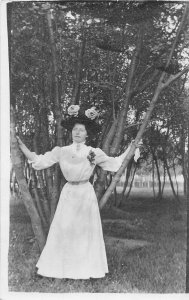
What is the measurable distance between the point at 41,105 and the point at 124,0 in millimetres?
1080

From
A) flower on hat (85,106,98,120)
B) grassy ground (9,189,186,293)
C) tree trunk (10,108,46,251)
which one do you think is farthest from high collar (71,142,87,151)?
grassy ground (9,189,186,293)

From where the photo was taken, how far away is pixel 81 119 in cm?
365

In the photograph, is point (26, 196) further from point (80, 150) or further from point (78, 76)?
point (78, 76)


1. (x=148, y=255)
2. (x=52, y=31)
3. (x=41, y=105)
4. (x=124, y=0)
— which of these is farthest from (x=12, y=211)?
(x=124, y=0)

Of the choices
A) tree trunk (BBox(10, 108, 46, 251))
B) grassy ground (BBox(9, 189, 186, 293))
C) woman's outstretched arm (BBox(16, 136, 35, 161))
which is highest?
woman's outstretched arm (BBox(16, 136, 35, 161))

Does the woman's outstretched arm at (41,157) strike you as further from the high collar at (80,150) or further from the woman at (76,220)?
the high collar at (80,150)

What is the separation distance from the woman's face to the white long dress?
0.39 feet

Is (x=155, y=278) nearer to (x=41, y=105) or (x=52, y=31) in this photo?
(x=41, y=105)

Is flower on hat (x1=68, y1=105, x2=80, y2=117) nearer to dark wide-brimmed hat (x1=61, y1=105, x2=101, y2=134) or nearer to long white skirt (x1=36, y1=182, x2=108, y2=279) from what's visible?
dark wide-brimmed hat (x1=61, y1=105, x2=101, y2=134)

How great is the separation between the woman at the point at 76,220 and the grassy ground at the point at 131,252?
0.10 meters

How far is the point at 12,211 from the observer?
12.3 feet

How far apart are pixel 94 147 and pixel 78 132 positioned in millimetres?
223

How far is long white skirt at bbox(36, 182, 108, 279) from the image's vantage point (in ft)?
11.8

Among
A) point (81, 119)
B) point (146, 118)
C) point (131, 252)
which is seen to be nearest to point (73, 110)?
point (81, 119)
